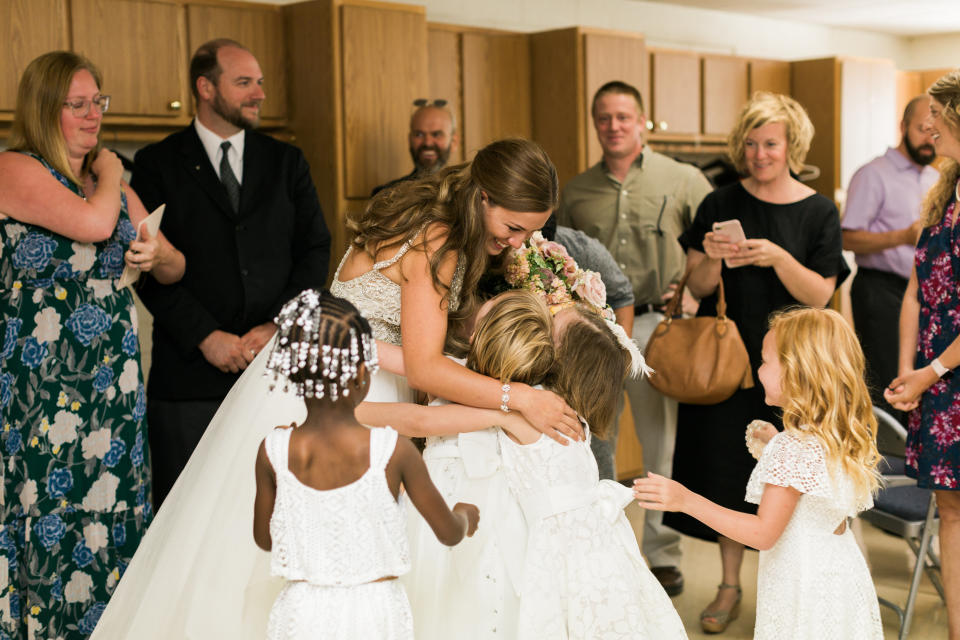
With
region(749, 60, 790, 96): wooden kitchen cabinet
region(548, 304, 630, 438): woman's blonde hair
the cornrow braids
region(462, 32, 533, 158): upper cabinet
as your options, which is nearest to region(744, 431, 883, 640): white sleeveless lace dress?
region(548, 304, 630, 438): woman's blonde hair

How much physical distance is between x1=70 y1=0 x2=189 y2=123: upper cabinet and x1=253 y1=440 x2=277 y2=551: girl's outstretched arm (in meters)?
2.80

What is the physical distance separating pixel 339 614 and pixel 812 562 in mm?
1131

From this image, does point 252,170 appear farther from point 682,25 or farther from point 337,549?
point 682,25

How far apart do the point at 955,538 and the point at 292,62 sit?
3222mm

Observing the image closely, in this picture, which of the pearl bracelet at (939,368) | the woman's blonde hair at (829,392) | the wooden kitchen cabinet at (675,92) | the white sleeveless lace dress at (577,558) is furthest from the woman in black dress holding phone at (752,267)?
the wooden kitchen cabinet at (675,92)

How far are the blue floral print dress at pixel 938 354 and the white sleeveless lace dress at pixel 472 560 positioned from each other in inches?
54.4

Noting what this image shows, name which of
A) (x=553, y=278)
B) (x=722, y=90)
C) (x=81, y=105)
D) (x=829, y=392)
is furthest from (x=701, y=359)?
(x=722, y=90)

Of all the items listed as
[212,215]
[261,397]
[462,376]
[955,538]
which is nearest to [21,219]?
[212,215]

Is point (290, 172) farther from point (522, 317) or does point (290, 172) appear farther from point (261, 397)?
point (522, 317)

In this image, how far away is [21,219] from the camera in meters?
2.99

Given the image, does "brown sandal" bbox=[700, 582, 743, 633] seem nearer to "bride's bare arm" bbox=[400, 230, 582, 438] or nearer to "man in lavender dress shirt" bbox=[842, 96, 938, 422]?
"bride's bare arm" bbox=[400, 230, 582, 438]

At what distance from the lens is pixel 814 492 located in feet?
7.58

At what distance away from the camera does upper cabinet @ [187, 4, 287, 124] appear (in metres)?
4.42

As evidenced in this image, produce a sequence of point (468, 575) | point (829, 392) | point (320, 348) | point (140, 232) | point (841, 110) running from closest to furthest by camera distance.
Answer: point (320, 348) → point (468, 575) → point (829, 392) → point (140, 232) → point (841, 110)
